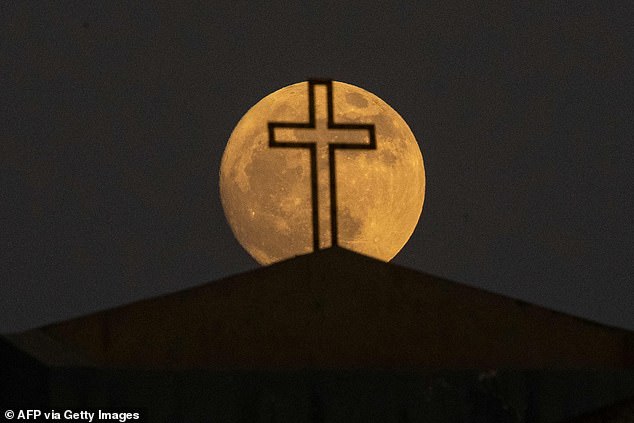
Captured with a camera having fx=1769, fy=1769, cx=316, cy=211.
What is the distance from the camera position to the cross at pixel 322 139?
Result: 23312 millimetres

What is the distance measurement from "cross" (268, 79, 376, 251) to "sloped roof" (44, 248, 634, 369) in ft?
10.3

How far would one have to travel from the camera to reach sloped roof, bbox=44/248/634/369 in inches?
776

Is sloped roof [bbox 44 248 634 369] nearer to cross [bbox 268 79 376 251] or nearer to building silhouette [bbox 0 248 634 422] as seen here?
building silhouette [bbox 0 248 634 422]

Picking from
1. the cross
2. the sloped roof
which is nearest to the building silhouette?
the sloped roof

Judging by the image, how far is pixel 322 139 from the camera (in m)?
24.0

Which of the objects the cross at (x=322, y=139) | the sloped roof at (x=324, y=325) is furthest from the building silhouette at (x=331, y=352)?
Result: the cross at (x=322, y=139)

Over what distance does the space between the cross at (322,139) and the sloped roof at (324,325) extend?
10.3ft

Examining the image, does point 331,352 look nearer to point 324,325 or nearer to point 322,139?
point 324,325

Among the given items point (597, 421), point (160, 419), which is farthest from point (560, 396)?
point (160, 419)

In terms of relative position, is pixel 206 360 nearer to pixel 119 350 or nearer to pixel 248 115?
pixel 119 350

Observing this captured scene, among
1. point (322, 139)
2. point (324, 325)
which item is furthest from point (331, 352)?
point (322, 139)

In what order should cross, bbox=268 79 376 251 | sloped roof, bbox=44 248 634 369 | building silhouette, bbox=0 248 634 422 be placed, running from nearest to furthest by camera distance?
building silhouette, bbox=0 248 634 422, sloped roof, bbox=44 248 634 369, cross, bbox=268 79 376 251

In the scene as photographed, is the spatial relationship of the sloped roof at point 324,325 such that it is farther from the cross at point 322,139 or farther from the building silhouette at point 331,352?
the cross at point 322,139

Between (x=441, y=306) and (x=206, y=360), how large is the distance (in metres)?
2.75
